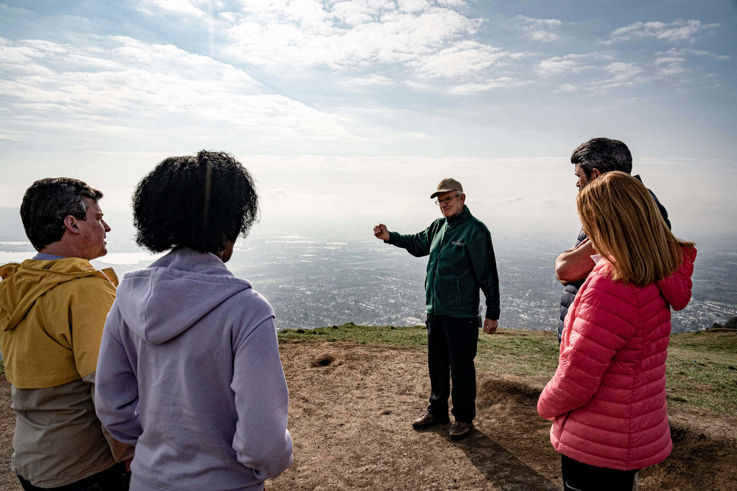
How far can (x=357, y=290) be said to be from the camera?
119312 mm

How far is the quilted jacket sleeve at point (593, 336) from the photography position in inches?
82.8

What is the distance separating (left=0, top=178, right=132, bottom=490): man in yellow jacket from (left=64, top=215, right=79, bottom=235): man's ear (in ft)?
0.29

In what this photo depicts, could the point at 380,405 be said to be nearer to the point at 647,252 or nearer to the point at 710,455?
the point at 710,455

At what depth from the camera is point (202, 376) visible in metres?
1.50

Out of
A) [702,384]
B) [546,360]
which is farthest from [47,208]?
[702,384]

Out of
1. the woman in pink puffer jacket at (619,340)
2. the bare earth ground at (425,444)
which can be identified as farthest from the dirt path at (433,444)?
the woman in pink puffer jacket at (619,340)

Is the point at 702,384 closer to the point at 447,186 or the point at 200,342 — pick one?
the point at 447,186

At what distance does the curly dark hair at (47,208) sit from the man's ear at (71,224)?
0.01m

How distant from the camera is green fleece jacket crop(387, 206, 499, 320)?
4699mm

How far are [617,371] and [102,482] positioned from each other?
2774 mm

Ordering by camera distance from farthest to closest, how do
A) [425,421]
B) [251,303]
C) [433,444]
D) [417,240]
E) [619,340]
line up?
[417,240] < [425,421] < [433,444] < [619,340] < [251,303]

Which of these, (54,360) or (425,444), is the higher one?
(54,360)

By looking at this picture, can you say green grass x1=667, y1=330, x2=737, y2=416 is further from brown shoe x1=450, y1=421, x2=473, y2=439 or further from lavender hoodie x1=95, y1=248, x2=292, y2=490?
lavender hoodie x1=95, y1=248, x2=292, y2=490

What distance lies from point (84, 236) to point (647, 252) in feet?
9.88
